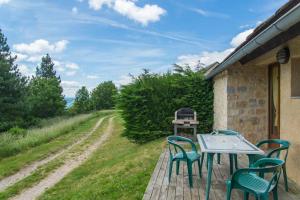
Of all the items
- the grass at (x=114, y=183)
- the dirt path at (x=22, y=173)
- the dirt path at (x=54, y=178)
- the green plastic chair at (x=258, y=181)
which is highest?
the green plastic chair at (x=258, y=181)

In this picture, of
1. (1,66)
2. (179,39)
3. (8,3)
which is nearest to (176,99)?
(179,39)

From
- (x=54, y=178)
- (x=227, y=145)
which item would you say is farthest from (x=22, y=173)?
(x=227, y=145)

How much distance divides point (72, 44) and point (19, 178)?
1710 centimetres

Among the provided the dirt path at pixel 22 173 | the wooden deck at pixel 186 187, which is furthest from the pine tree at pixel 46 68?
the wooden deck at pixel 186 187

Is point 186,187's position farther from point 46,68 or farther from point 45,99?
point 46,68

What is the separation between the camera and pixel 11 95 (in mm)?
23922

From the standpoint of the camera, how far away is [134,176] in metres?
5.83

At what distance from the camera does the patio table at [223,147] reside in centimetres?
393

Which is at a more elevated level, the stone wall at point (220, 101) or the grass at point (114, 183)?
the stone wall at point (220, 101)

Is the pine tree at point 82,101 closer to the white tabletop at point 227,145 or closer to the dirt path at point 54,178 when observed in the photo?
the dirt path at point 54,178

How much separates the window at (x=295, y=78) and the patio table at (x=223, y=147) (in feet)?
4.20

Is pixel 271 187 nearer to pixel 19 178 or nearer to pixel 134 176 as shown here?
pixel 134 176

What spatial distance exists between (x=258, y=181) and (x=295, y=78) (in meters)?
2.45

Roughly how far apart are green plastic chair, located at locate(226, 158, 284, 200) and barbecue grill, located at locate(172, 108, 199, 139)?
5948 mm
